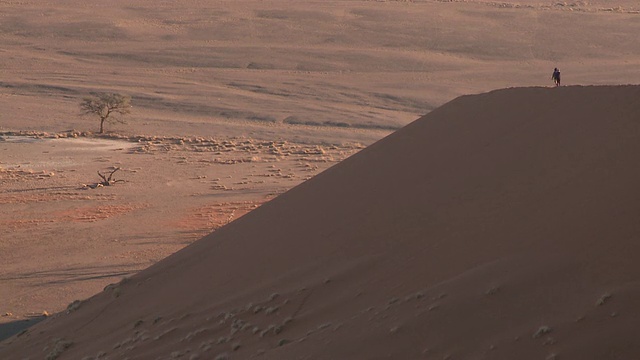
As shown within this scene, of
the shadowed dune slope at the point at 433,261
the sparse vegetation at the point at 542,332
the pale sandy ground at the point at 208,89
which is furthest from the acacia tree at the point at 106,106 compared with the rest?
the sparse vegetation at the point at 542,332

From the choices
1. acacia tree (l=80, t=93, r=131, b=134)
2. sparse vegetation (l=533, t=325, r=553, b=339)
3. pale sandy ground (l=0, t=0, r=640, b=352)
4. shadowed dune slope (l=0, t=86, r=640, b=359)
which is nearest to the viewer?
sparse vegetation (l=533, t=325, r=553, b=339)

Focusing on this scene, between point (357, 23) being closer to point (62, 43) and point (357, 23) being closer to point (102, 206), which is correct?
point (62, 43)

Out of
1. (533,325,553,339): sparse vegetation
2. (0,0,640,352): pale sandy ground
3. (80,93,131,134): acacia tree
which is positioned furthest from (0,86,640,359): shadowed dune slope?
(80,93,131,134): acacia tree

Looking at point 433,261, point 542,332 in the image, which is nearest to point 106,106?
point 433,261

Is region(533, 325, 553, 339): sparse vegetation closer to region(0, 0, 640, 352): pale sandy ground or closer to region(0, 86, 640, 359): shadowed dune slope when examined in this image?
region(0, 86, 640, 359): shadowed dune slope

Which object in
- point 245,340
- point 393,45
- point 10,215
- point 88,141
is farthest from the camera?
point 393,45

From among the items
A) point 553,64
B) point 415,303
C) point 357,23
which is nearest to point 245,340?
point 415,303

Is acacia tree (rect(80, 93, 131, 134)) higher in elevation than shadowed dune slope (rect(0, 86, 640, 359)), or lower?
lower

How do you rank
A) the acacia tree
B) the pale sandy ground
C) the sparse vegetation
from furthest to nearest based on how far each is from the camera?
the acacia tree, the pale sandy ground, the sparse vegetation
